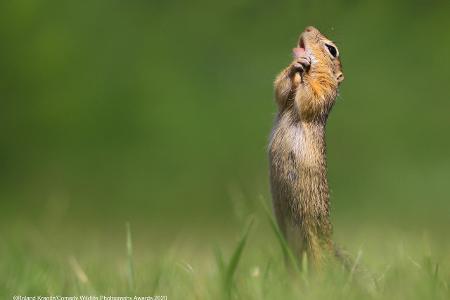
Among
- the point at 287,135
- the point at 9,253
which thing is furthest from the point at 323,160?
the point at 9,253

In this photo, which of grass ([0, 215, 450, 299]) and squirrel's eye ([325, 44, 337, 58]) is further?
squirrel's eye ([325, 44, 337, 58])

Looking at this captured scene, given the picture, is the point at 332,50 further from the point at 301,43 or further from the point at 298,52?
the point at 298,52

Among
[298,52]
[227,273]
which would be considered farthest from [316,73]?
[227,273]

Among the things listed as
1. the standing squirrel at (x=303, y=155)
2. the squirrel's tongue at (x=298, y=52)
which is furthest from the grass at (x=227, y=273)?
the squirrel's tongue at (x=298, y=52)

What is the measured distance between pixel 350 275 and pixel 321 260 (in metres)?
0.59

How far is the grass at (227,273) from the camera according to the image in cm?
240

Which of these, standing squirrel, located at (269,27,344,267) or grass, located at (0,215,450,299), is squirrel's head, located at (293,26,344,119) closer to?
standing squirrel, located at (269,27,344,267)

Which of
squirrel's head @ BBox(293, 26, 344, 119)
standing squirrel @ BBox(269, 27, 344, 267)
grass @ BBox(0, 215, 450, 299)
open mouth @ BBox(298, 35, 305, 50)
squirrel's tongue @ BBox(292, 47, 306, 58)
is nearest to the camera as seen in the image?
grass @ BBox(0, 215, 450, 299)

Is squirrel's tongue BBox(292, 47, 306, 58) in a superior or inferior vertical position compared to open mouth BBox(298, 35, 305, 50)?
inferior

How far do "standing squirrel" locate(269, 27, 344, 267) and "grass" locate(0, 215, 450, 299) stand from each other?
13 centimetres

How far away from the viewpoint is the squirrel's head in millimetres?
3543

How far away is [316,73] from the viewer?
12.3 feet

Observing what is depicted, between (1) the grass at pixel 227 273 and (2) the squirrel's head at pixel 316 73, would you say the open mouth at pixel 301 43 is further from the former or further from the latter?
(1) the grass at pixel 227 273

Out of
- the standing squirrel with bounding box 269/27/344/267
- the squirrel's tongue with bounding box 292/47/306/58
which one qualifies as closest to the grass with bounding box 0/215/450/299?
the standing squirrel with bounding box 269/27/344/267
